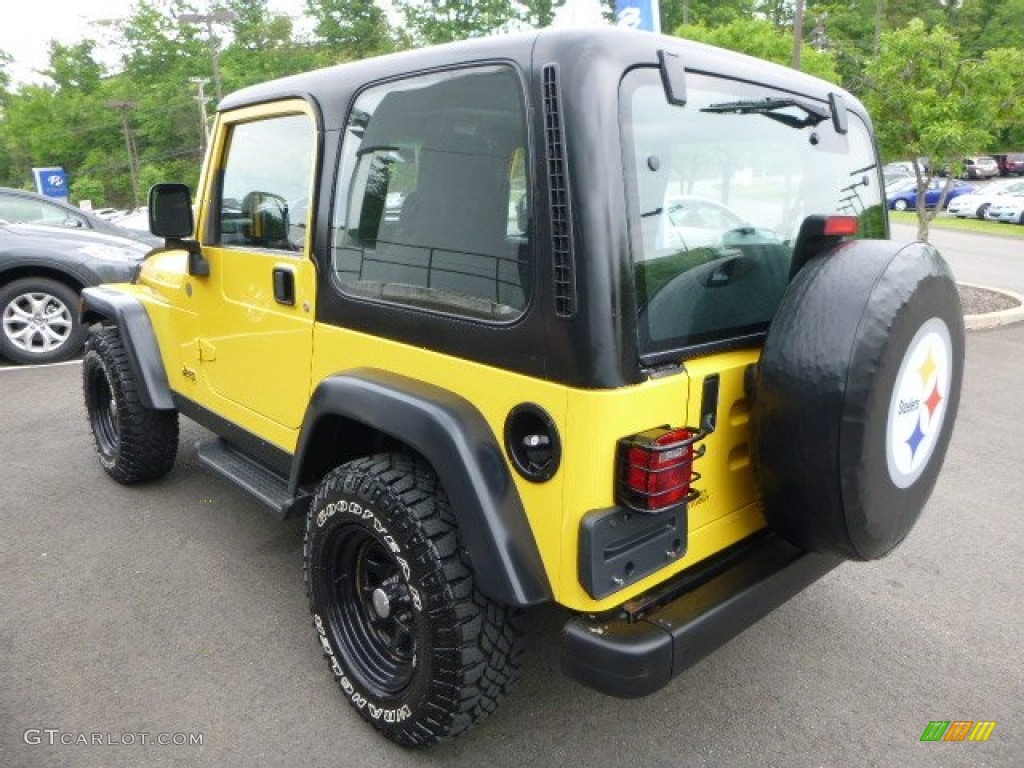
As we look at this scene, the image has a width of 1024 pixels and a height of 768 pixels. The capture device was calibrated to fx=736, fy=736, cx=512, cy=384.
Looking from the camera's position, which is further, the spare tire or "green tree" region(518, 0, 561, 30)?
"green tree" region(518, 0, 561, 30)

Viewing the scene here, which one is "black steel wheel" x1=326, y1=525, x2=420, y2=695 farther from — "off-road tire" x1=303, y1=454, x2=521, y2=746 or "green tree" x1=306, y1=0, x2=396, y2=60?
"green tree" x1=306, y1=0, x2=396, y2=60

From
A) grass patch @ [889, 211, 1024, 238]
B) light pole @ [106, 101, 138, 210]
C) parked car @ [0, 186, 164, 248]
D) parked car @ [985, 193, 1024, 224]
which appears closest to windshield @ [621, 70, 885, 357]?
parked car @ [0, 186, 164, 248]

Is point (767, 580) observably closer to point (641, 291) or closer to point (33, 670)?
point (641, 291)

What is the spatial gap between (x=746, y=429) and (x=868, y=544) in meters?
0.43

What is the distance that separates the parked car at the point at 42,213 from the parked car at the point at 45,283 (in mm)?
481

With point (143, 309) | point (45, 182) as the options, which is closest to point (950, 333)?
point (143, 309)

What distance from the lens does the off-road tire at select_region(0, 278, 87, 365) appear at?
657cm

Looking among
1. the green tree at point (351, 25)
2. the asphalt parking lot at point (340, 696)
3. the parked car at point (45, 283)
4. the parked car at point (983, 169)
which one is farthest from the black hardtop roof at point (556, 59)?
the green tree at point (351, 25)

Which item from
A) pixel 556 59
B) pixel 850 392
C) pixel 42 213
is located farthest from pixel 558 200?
pixel 42 213

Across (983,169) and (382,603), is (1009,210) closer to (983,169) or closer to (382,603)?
(983,169)

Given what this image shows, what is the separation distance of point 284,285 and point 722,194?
1.50m

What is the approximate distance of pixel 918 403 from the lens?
1.98 m

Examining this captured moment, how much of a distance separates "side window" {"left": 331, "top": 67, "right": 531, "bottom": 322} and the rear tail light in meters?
0.44

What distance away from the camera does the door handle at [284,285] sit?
2.56 meters
